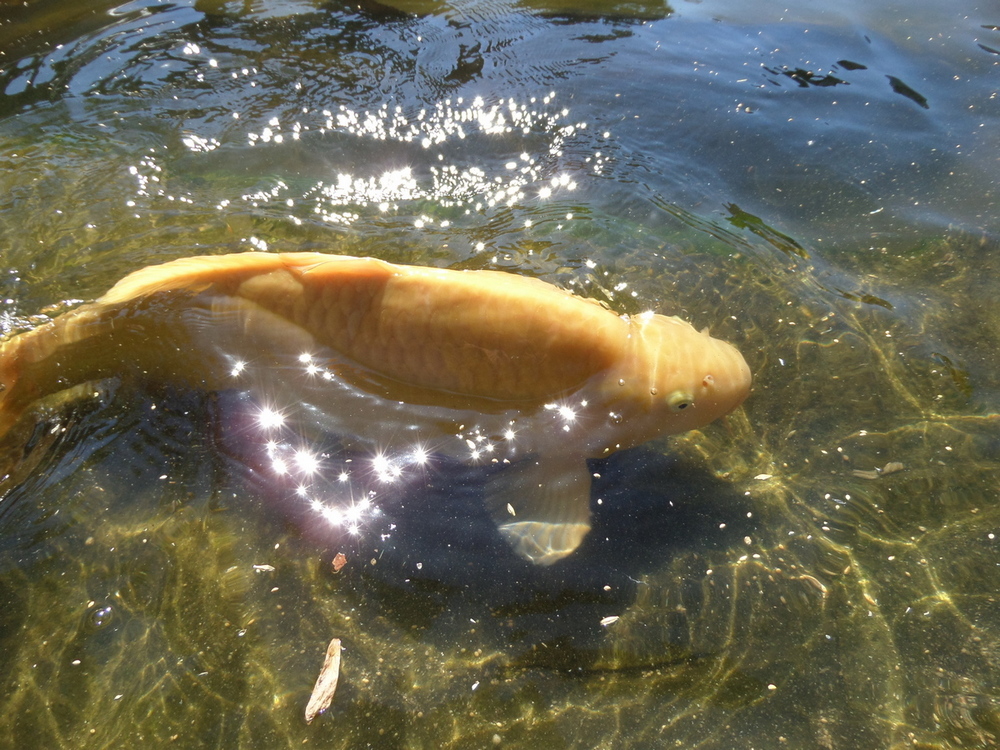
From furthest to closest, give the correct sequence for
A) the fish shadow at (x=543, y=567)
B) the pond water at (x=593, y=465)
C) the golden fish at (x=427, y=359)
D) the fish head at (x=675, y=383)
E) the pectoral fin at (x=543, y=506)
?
the fish head at (x=675, y=383) < the golden fish at (x=427, y=359) < the pectoral fin at (x=543, y=506) < the fish shadow at (x=543, y=567) < the pond water at (x=593, y=465)

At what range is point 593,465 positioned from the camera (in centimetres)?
350

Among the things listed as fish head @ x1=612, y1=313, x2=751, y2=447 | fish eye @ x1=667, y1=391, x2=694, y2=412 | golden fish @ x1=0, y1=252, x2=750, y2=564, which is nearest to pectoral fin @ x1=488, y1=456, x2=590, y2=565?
golden fish @ x1=0, y1=252, x2=750, y2=564

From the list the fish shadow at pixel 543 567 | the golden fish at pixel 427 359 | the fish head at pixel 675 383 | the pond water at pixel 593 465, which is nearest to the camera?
the pond water at pixel 593 465

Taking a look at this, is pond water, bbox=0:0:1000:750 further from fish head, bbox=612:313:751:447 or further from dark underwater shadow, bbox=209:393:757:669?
fish head, bbox=612:313:751:447

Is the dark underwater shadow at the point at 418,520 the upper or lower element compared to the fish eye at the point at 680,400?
lower

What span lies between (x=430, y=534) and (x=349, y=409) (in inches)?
38.3

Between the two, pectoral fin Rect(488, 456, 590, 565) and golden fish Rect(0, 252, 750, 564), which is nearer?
pectoral fin Rect(488, 456, 590, 565)

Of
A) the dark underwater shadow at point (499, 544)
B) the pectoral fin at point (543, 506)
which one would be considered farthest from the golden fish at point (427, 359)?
the dark underwater shadow at point (499, 544)

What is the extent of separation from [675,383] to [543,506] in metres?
1.01

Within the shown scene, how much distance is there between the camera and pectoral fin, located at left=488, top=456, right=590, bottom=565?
10.2 feet

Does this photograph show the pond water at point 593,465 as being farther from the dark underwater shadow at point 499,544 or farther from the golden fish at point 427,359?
the golden fish at point 427,359

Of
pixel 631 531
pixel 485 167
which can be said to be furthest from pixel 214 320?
pixel 485 167

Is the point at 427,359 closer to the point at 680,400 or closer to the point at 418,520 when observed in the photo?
the point at 418,520

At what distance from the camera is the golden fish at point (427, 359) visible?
3.24m
